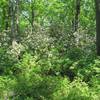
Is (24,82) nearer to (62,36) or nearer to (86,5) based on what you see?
(62,36)

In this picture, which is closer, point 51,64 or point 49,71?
point 49,71

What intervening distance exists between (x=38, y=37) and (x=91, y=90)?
7117 mm

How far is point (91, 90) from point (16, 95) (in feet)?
8.20

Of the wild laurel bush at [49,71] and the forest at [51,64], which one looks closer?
the wild laurel bush at [49,71]

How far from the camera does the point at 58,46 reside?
15898 mm

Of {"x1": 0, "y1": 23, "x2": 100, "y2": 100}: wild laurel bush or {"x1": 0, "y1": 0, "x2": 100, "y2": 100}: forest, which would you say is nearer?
{"x1": 0, "y1": 23, "x2": 100, "y2": 100}: wild laurel bush

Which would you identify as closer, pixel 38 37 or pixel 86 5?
pixel 38 37

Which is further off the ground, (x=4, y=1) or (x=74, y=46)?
(x=4, y=1)

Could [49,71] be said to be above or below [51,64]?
below

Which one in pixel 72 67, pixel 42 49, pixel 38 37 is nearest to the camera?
pixel 72 67

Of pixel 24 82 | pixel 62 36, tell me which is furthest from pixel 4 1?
pixel 24 82

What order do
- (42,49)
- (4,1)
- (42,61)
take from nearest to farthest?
(42,61) → (42,49) → (4,1)

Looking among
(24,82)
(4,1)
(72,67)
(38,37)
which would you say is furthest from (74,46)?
(4,1)

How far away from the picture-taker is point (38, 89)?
32.8 feet
